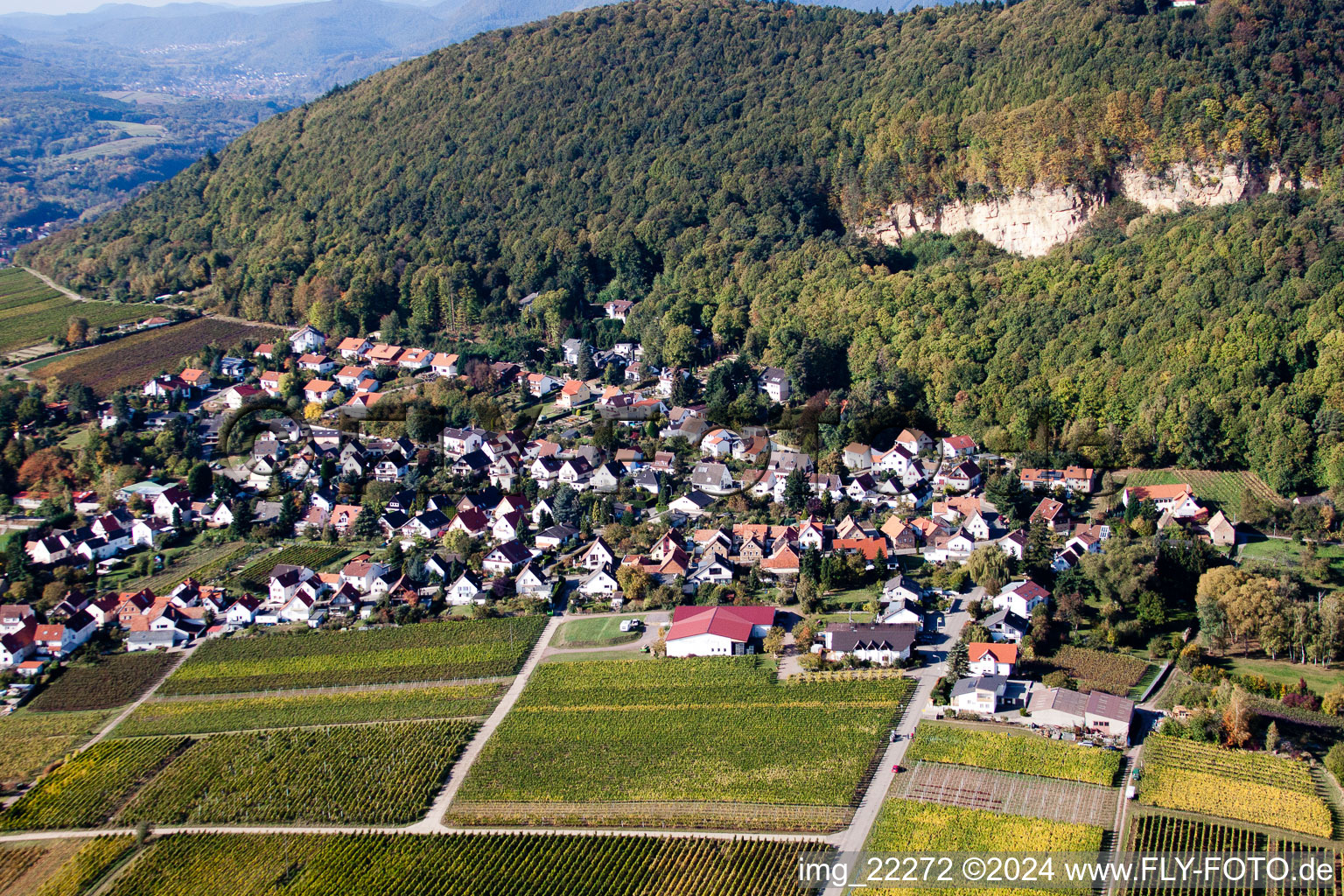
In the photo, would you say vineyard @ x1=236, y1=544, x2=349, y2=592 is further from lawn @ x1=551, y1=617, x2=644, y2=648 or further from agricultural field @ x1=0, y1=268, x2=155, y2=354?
agricultural field @ x1=0, y1=268, x2=155, y2=354

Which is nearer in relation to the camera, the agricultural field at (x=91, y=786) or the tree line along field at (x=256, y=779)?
the tree line along field at (x=256, y=779)

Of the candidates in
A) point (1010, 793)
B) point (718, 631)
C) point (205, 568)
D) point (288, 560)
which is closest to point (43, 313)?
point (205, 568)

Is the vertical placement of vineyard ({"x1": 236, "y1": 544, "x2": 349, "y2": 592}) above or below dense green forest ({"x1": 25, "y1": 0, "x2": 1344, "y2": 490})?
below

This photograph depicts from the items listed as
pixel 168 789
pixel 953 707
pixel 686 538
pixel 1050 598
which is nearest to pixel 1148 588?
pixel 1050 598

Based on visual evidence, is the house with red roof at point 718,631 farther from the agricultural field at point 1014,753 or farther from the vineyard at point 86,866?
the vineyard at point 86,866

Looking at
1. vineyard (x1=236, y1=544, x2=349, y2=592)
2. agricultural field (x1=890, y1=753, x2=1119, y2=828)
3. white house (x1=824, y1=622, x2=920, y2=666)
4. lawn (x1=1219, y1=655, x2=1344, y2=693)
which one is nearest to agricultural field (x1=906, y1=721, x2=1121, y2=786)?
agricultural field (x1=890, y1=753, x2=1119, y2=828)

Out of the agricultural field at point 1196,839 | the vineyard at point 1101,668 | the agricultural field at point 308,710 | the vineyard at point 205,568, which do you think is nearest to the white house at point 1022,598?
the vineyard at point 1101,668

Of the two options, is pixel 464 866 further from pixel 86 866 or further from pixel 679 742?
pixel 86 866

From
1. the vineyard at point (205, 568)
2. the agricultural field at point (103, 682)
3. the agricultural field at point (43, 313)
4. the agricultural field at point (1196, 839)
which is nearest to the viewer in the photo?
the agricultural field at point (1196, 839)

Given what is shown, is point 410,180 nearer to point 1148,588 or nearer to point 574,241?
point 574,241
